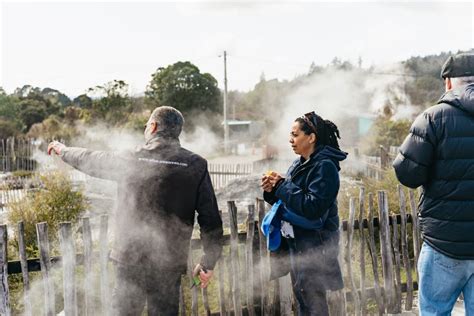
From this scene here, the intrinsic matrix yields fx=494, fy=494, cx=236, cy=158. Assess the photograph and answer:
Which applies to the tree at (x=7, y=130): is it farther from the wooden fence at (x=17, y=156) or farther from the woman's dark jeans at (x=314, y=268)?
the woman's dark jeans at (x=314, y=268)

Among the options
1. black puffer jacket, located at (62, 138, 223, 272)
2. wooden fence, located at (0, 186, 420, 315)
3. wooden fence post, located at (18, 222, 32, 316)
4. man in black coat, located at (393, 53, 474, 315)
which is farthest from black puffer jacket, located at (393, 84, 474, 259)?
wooden fence post, located at (18, 222, 32, 316)

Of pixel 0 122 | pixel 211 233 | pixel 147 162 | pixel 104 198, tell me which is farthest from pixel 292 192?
pixel 0 122

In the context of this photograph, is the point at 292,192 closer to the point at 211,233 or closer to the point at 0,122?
the point at 211,233

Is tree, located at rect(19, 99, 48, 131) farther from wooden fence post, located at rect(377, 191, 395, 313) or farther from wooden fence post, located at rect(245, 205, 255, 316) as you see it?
wooden fence post, located at rect(377, 191, 395, 313)

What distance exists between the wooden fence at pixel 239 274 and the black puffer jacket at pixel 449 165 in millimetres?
1629

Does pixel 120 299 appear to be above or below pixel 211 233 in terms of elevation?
below

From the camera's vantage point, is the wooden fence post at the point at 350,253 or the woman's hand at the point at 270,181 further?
the wooden fence post at the point at 350,253

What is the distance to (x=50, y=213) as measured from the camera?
277 inches

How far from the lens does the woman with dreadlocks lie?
3135mm

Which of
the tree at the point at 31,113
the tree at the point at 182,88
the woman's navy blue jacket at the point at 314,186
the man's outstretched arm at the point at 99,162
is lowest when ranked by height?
the woman's navy blue jacket at the point at 314,186

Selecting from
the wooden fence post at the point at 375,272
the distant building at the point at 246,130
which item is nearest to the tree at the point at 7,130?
the distant building at the point at 246,130

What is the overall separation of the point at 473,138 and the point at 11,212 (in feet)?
20.2

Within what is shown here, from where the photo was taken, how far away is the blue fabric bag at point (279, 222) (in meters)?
3.25

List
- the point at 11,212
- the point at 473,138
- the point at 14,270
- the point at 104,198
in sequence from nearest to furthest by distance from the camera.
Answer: the point at 473,138, the point at 14,270, the point at 11,212, the point at 104,198
